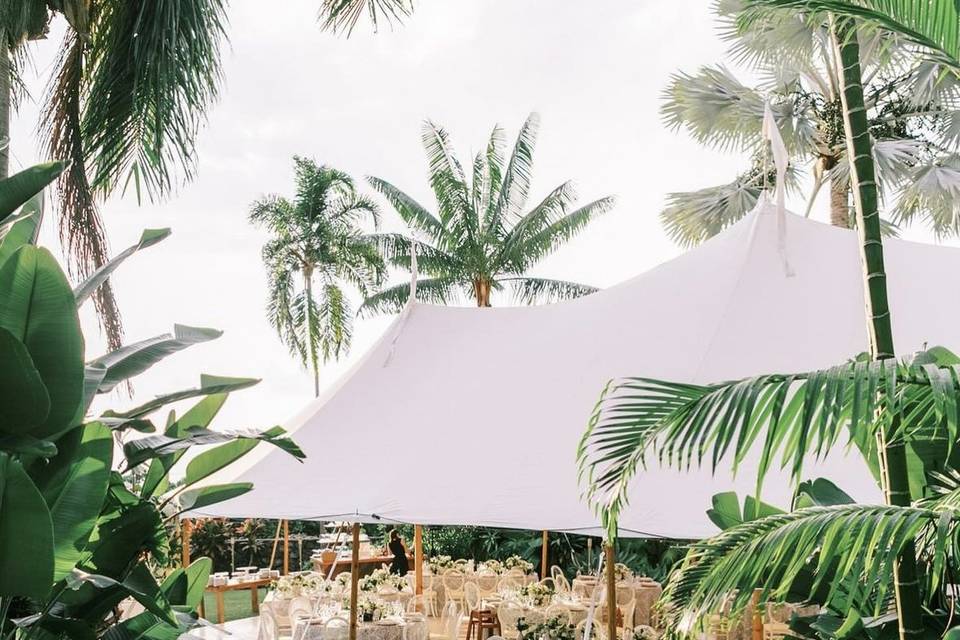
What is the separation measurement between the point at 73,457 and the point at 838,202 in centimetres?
1136

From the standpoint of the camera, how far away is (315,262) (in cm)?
2720

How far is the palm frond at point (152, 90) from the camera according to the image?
6.79 metres

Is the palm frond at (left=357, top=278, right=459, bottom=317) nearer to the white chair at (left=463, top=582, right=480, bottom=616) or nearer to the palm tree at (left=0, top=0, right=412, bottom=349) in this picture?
the white chair at (left=463, top=582, right=480, bottom=616)

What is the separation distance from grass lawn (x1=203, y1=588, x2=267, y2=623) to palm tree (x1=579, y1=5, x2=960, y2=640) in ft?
48.5

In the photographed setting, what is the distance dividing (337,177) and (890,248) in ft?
73.1

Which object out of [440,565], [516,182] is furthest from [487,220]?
[440,565]

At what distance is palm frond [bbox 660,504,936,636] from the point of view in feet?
6.65

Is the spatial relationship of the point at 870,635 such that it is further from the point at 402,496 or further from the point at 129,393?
the point at 129,393

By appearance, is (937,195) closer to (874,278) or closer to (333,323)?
(874,278)

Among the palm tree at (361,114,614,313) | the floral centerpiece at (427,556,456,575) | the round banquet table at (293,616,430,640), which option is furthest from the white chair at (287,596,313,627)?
the palm tree at (361,114,614,313)

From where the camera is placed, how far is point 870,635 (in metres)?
2.81

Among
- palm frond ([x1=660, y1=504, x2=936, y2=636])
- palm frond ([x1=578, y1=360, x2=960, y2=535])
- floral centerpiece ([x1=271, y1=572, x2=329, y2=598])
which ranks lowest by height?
floral centerpiece ([x1=271, y1=572, x2=329, y2=598])

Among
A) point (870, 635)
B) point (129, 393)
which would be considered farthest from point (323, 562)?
point (870, 635)

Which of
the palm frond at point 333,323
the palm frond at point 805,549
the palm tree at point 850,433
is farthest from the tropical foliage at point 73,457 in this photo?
the palm frond at point 333,323
